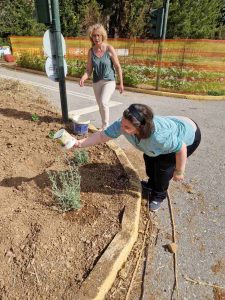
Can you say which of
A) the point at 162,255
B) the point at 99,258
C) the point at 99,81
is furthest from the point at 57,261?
the point at 99,81

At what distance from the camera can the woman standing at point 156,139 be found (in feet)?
7.53

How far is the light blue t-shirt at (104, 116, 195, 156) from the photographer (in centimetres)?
249

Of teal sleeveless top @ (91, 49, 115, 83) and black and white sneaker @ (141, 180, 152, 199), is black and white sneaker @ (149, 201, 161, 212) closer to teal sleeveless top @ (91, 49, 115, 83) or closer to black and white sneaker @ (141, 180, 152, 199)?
black and white sneaker @ (141, 180, 152, 199)

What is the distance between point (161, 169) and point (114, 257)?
1.05 metres

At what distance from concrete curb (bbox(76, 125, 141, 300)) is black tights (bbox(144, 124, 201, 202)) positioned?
221 millimetres

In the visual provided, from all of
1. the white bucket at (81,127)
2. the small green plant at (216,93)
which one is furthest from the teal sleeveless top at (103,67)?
the small green plant at (216,93)

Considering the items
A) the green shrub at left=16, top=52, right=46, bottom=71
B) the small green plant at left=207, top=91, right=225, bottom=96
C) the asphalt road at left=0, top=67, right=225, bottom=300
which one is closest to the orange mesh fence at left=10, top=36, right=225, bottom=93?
the small green plant at left=207, top=91, right=225, bottom=96

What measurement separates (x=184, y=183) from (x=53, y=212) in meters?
1.85

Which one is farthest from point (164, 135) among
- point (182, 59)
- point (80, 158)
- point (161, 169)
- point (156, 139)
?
point (182, 59)

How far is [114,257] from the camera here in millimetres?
2393

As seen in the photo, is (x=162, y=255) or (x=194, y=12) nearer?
(x=162, y=255)

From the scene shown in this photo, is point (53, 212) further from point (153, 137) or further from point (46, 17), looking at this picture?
point (46, 17)

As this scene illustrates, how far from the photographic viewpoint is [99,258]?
7.84 ft

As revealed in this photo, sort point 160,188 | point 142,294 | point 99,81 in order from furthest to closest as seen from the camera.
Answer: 1. point 99,81
2. point 160,188
3. point 142,294
